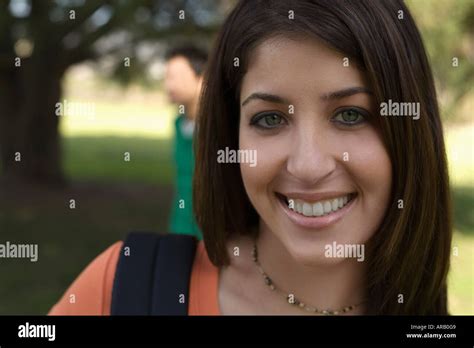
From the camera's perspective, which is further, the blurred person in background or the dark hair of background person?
the dark hair of background person

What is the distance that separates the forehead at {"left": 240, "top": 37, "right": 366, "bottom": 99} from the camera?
1.16m

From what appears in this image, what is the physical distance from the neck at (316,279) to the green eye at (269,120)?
1.00 feet

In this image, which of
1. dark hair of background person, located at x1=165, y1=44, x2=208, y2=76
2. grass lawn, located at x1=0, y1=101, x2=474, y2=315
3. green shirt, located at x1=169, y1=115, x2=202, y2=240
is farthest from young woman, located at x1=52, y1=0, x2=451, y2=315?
dark hair of background person, located at x1=165, y1=44, x2=208, y2=76

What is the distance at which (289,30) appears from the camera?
1202 millimetres

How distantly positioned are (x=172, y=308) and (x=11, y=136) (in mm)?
7495

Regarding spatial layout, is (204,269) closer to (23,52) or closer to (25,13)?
(25,13)

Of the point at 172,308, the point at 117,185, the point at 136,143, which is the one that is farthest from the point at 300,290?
the point at 136,143

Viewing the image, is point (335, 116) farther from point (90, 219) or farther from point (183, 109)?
point (90, 219)

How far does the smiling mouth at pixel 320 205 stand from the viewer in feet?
4.05

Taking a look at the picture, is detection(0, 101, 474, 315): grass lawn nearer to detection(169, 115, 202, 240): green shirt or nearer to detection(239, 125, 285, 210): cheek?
detection(239, 125, 285, 210): cheek

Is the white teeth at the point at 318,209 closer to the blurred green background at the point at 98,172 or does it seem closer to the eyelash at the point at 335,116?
the eyelash at the point at 335,116

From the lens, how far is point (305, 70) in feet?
3.83

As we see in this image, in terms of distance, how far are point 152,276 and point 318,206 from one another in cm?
38

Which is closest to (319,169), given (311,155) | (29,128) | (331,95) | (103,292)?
(311,155)
